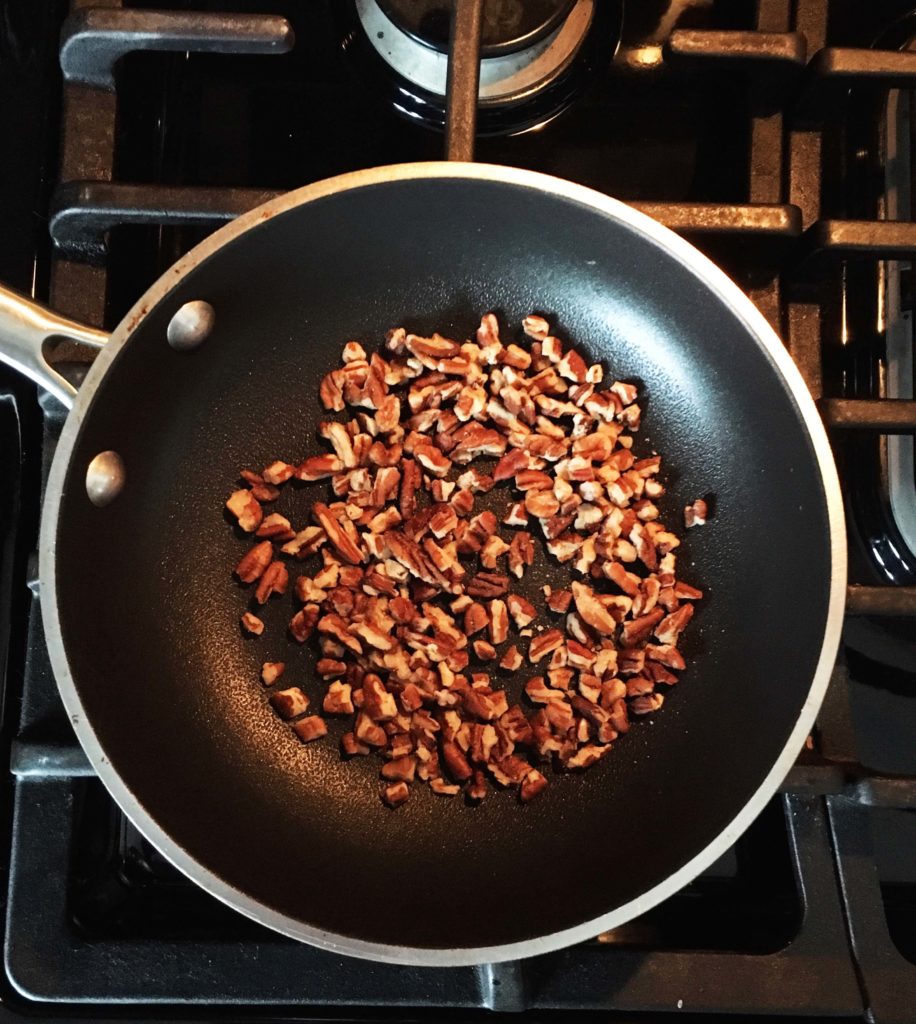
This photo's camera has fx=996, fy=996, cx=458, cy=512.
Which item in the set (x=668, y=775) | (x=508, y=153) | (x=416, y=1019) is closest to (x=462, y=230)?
(x=508, y=153)

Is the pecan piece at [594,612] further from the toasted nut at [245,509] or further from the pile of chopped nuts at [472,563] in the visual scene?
the toasted nut at [245,509]

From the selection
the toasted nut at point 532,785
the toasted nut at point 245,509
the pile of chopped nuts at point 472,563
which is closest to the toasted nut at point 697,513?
the pile of chopped nuts at point 472,563

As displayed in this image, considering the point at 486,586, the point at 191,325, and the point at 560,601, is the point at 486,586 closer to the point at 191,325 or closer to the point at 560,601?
the point at 560,601

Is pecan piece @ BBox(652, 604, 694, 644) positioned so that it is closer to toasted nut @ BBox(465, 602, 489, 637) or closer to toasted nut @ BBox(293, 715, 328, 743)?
toasted nut @ BBox(465, 602, 489, 637)

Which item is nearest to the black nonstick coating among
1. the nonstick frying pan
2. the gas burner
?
the nonstick frying pan

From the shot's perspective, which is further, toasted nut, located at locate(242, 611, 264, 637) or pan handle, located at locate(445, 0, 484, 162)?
toasted nut, located at locate(242, 611, 264, 637)
